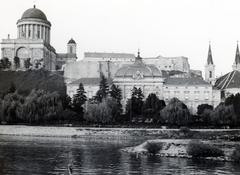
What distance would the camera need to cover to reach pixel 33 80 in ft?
349

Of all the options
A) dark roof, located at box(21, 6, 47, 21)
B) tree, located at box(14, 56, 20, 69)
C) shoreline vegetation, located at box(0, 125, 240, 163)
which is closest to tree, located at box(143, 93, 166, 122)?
shoreline vegetation, located at box(0, 125, 240, 163)

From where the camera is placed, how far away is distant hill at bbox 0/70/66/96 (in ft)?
339

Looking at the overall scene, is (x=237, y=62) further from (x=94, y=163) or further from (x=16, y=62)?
(x=94, y=163)

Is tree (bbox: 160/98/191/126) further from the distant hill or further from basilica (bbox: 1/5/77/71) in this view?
basilica (bbox: 1/5/77/71)

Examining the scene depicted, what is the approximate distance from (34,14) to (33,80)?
23242mm

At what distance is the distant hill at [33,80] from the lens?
103188 mm

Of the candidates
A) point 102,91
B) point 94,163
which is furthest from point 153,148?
point 102,91

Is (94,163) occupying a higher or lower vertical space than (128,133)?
lower

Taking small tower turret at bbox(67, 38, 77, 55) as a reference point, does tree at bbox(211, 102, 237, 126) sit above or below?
below

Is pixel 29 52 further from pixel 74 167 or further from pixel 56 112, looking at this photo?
pixel 74 167

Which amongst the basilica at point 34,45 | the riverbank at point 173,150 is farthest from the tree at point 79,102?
the riverbank at point 173,150

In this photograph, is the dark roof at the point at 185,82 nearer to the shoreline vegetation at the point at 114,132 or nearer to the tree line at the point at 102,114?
the tree line at the point at 102,114

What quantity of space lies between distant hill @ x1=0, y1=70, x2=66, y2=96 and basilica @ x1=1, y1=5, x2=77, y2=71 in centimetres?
413

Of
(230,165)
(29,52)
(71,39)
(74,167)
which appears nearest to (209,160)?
(230,165)
